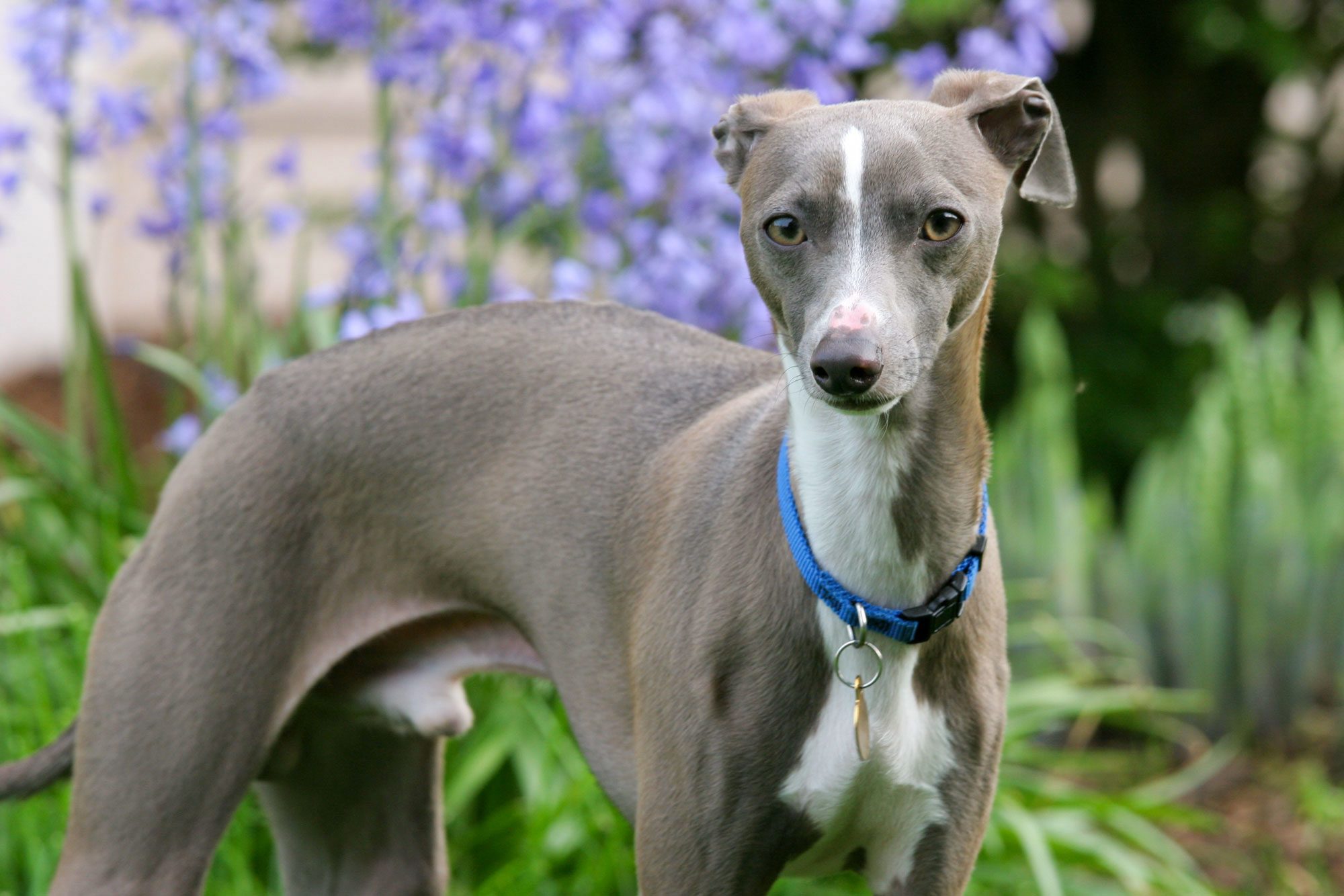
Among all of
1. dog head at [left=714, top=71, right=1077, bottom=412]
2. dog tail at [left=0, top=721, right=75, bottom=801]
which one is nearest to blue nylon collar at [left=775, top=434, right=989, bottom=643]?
dog head at [left=714, top=71, right=1077, bottom=412]

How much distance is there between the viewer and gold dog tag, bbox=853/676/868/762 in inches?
88.9

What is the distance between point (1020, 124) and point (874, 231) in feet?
1.24

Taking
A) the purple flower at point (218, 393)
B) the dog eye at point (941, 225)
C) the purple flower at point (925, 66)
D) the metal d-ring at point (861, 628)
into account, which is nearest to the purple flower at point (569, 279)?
the purple flower at point (218, 393)

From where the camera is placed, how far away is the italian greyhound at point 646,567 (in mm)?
2137

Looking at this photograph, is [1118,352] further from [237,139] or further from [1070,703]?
[237,139]

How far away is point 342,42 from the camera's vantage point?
15.0 feet

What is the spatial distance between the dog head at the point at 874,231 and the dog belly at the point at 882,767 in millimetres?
452

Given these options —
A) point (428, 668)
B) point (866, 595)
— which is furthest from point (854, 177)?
point (428, 668)

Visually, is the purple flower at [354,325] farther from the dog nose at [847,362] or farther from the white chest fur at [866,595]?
the dog nose at [847,362]

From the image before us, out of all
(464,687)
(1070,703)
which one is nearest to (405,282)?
(464,687)

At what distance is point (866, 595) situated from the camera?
228 cm

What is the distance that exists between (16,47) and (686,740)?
309cm

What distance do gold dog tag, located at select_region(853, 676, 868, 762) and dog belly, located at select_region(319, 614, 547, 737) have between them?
2.43ft

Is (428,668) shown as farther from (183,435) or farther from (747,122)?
(183,435)
